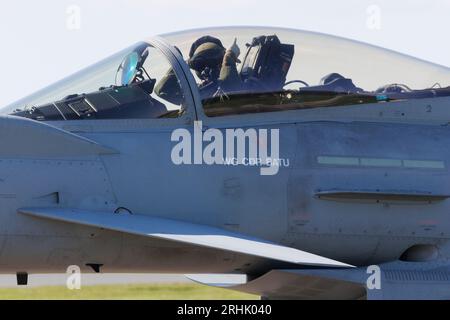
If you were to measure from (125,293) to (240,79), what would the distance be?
747 cm

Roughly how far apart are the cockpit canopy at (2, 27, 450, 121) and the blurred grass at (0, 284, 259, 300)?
6.25 meters

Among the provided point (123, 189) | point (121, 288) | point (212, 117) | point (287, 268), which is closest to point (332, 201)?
point (287, 268)

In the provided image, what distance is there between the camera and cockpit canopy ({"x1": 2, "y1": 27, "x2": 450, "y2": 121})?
346 inches

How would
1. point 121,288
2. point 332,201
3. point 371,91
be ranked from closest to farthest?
point 332,201 → point 371,91 → point 121,288

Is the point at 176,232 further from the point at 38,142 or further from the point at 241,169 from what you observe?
the point at 38,142

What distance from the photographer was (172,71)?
889 centimetres

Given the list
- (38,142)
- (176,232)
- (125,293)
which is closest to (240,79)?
(176,232)

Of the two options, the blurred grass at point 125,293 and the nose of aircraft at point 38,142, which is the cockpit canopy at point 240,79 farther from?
the blurred grass at point 125,293

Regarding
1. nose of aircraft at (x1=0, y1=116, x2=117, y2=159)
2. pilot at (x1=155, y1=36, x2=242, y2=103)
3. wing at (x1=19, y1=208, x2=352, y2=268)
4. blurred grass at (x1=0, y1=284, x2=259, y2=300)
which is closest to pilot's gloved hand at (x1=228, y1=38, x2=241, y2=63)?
pilot at (x1=155, y1=36, x2=242, y2=103)

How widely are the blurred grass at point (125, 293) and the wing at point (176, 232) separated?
7.14 m

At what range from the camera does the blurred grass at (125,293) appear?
1539cm

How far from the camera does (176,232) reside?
801 cm
